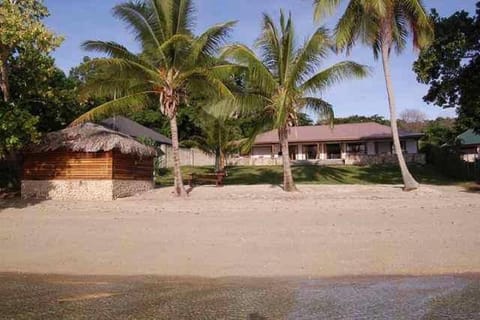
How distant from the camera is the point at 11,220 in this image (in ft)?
50.3

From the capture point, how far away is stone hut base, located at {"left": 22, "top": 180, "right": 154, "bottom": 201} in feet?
68.7

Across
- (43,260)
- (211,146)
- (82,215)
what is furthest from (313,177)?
(43,260)

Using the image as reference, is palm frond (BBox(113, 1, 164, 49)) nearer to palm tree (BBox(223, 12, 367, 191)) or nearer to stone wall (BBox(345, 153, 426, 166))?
palm tree (BBox(223, 12, 367, 191))

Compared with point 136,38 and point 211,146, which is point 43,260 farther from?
point 211,146

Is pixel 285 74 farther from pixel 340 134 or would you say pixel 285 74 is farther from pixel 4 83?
pixel 340 134

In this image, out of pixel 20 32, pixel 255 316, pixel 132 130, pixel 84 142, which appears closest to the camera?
pixel 255 316

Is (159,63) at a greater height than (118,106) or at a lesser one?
greater

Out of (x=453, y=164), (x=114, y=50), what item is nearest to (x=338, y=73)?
(x=114, y=50)

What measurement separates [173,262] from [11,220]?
810 cm

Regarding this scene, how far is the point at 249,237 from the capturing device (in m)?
11.6

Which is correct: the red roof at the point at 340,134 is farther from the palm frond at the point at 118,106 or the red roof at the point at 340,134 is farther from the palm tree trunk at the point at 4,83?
the palm tree trunk at the point at 4,83


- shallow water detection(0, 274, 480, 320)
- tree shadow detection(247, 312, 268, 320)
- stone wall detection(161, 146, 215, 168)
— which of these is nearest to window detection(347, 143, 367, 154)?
stone wall detection(161, 146, 215, 168)

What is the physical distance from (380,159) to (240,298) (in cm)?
4003

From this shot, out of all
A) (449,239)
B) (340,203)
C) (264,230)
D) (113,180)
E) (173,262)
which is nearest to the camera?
(173,262)
